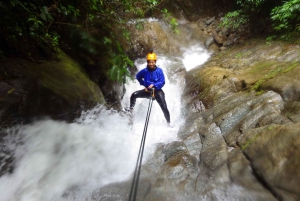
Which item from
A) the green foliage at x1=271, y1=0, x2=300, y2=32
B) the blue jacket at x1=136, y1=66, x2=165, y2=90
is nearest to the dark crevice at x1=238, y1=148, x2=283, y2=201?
the blue jacket at x1=136, y1=66, x2=165, y2=90

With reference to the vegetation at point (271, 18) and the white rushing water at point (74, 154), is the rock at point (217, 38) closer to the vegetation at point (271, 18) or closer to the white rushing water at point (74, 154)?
the vegetation at point (271, 18)

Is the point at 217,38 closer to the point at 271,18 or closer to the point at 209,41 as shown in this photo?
the point at 209,41

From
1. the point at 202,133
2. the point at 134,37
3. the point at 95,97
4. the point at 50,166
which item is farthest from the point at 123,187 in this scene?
the point at 134,37

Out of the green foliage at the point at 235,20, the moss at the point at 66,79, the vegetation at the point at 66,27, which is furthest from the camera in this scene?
the green foliage at the point at 235,20

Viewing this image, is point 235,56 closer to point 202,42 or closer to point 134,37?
point 202,42

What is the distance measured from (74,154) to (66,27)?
3.08 m

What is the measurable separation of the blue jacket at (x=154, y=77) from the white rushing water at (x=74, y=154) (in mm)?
1272

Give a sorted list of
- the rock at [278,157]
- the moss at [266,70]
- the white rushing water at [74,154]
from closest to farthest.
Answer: the rock at [278,157] → the white rushing water at [74,154] → the moss at [266,70]

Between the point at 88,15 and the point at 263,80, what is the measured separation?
4.29 metres

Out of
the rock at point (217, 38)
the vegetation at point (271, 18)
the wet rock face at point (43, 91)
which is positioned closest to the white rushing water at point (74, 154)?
the wet rock face at point (43, 91)

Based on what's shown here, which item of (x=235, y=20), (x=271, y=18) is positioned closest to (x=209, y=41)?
→ (x=235, y=20)

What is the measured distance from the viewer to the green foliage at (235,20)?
1033cm

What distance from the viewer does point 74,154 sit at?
162 inches

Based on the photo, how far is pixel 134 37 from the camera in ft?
30.8
